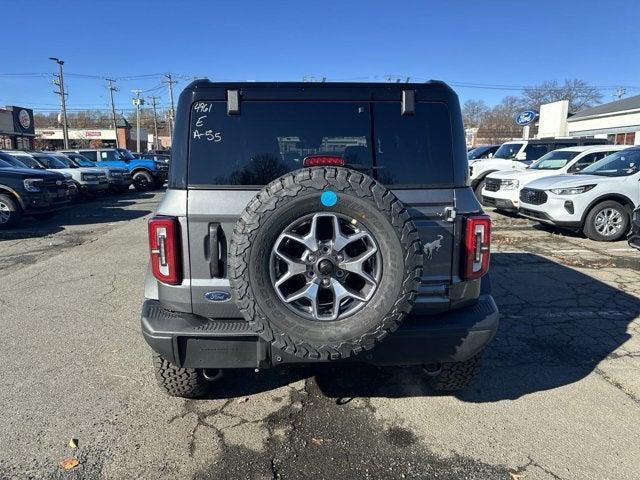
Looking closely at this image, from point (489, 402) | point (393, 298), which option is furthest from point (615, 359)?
point (393, 298)

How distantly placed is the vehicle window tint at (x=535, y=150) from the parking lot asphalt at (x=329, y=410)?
33.6ft

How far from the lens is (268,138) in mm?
2729

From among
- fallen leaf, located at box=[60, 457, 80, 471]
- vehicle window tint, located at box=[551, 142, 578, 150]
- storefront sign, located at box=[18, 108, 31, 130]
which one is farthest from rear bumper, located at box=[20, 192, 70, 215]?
storefront sign, located at box=[18, 108, 31, 130]


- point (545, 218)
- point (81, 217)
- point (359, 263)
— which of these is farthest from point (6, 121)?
point (359, 263)

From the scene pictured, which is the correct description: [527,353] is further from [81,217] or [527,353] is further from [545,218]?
[81,217]

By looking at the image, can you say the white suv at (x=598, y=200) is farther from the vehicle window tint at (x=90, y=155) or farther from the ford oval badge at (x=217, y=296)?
the vehicle window tint at (x=90, y=155)

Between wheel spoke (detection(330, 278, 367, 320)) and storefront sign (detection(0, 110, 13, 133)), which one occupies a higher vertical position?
storefront sign (detection(0, 110, 13, 133))

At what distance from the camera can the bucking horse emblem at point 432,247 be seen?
2.70 meters

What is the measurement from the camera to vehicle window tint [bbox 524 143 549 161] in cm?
1448

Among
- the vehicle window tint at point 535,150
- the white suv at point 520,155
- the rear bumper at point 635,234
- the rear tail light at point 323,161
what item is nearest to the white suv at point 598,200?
the rear bumper at point 635,234

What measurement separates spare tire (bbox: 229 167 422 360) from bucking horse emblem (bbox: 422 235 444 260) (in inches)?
12.5

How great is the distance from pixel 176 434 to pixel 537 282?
16.7 ft

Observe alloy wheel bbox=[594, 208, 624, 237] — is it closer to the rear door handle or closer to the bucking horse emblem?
the bucking horse emblem

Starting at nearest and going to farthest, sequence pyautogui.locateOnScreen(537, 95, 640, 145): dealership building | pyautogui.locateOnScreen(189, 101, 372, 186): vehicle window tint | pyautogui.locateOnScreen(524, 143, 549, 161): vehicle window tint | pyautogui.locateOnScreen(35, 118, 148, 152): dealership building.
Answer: pyautogui.locateOnScreen(189, 101, 372, 186): vehicle window tint
pyautogui.locateOnScreen(524, 143, 549, 161): vehicle window tint
pyautogui.locateOnScreen(537, 95, 640, 145): dealership building
pyautogui.locateOnScreen(35, 118, 148, 152): dealership building
